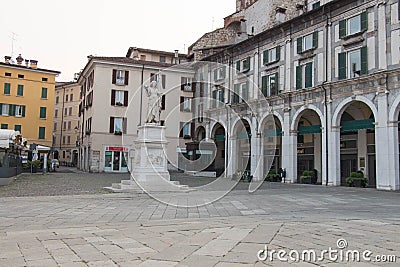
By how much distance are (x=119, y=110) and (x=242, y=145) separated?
583 inches

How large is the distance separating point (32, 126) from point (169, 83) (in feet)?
65.3

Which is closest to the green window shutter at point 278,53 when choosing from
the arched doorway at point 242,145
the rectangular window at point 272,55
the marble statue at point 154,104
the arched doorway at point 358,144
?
the rectangular window at point 272,55

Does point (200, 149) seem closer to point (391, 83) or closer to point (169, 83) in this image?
point (169, 83)

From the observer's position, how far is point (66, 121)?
69750 millimetres

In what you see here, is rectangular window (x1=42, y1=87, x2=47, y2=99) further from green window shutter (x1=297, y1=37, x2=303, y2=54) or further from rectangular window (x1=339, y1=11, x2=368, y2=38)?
rectangular window (x1=339, y1=11, x2=368, y2=38)

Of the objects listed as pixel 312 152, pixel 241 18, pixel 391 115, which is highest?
pixel 241 18

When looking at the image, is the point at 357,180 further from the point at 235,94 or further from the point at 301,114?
the point at 235,94

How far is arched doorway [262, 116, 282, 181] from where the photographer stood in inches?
1268

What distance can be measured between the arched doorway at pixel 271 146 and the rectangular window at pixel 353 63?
766 centimetres

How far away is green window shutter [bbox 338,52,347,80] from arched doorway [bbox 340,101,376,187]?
190 centimetres

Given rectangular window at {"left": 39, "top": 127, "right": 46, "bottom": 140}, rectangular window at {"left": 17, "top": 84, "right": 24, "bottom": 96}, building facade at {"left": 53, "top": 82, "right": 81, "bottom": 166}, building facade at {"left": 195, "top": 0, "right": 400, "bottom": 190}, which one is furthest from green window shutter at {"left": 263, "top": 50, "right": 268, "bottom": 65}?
building facade at {"left": 53, "top": 82, "right": 81, "bottom": 166}

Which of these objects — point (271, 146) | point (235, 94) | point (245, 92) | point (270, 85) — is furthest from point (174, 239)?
point (235, 94)

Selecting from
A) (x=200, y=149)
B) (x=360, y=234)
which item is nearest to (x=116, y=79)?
(x=200, y=149)

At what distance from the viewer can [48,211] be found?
11000mm
